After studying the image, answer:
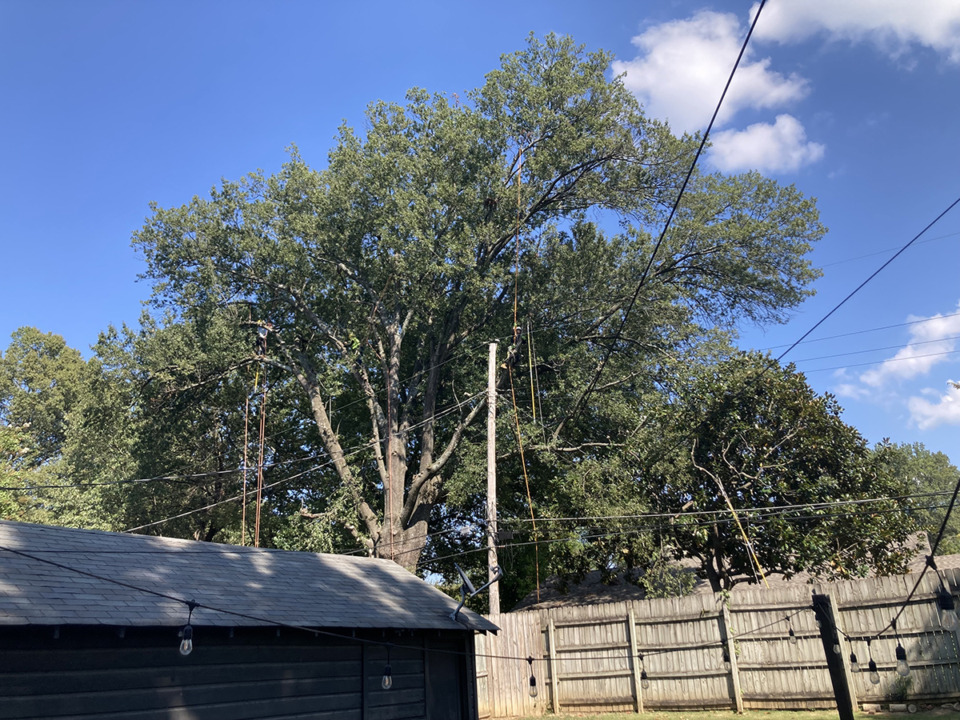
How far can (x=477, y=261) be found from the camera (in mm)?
26391

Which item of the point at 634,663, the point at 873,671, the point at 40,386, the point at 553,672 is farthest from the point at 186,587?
the point at 40,386

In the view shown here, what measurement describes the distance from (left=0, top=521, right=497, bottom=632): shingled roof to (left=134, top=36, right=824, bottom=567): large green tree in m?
10.3

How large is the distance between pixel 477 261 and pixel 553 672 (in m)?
14.5

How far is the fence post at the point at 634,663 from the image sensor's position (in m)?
17.5

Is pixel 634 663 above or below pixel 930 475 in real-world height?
below

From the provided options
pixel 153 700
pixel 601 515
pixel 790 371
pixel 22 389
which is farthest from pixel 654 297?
pixel 22 389

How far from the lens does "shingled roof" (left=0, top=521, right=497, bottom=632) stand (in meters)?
9.43

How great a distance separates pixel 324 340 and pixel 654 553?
15238mm

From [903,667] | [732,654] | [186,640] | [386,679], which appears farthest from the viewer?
[732,654]

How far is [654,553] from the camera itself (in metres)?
24.3

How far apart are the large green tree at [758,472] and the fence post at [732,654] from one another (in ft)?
20.6

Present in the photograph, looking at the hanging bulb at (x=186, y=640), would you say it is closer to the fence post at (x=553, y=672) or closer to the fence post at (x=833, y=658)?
the fence post at (x=833, y=658)

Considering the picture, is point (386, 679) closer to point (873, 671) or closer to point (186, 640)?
point (186, 640)

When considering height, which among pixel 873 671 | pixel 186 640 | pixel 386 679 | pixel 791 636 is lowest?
pixel 873 671
